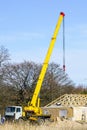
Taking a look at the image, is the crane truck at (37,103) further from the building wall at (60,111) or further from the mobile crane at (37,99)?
the building wall at (60,111)

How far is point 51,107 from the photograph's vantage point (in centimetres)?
6769

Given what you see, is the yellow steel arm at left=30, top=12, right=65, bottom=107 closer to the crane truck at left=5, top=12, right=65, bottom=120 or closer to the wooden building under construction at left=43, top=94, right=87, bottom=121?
the crane truck at left=5, top=12, right=65, bottom=120

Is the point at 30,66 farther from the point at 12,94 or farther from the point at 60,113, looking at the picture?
the point at 60,113

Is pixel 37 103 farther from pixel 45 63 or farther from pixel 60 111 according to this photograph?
pixel 60 111

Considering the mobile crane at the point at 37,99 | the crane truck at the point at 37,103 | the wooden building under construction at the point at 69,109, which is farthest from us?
the wooden building under construction at the point at 69,109

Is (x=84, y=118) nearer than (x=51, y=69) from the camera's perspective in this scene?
Yes

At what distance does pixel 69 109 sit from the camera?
65.1 m

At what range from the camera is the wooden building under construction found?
64.6 metres

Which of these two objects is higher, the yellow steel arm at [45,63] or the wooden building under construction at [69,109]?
the yellow steel arm at [45,63]

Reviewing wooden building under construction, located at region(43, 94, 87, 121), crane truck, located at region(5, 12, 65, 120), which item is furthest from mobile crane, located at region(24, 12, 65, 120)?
wooden building under construction, located at region(43, 94, 87, 121)

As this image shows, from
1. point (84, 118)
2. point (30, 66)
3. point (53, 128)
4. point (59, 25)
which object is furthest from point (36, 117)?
point (30, 66)

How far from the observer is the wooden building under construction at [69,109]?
64562 millimetres

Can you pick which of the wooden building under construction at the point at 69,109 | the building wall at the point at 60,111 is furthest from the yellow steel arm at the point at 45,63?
the building wall at the point at 60,111

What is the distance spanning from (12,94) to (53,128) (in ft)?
208
